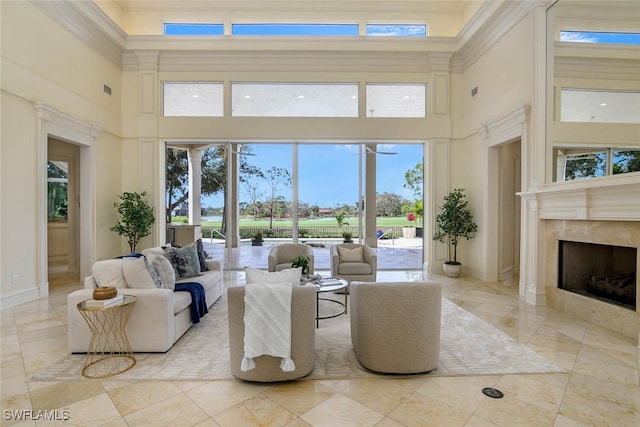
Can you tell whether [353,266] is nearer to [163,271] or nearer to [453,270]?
[453,270]

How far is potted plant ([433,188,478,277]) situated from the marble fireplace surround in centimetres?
179

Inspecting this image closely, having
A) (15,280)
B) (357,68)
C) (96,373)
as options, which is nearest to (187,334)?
(96,373)

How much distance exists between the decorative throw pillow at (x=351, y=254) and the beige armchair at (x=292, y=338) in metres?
3.02

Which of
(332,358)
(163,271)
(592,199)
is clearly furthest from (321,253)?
(592,199)

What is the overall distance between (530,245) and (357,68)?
4926 mm

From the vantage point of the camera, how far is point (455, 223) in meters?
6.53

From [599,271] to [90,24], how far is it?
9179 mm

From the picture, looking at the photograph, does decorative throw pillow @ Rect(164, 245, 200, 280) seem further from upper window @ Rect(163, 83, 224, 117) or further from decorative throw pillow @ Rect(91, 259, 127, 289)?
upper window @ Rect(163, 83, 224, 117)

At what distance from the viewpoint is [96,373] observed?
2.71m

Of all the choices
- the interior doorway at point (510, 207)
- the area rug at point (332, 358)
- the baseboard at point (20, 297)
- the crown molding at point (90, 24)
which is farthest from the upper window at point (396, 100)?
the baseboard at point (20, 297)

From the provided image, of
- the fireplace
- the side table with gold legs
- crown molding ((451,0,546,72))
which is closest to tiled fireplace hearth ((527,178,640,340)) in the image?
the fireplace

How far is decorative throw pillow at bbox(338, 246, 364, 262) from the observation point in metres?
5.57

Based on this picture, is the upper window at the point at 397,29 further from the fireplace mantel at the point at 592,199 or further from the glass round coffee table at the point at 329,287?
the glass round coffee table at the point at 329,287

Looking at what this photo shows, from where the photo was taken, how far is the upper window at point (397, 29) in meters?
7.27
